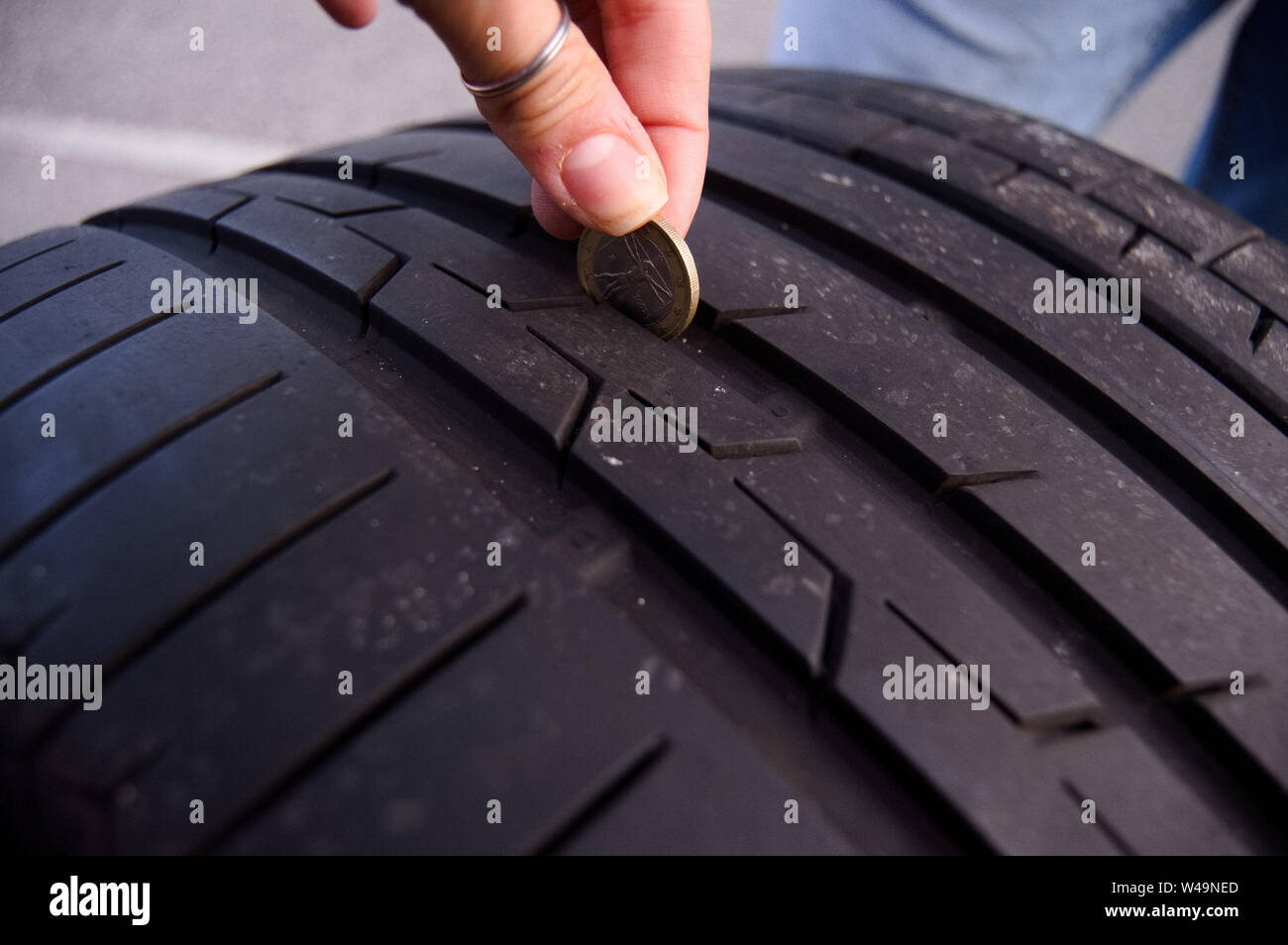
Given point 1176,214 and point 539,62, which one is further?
point 1176,214

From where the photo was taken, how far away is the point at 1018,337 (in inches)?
36.6

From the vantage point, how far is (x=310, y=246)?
95 cm

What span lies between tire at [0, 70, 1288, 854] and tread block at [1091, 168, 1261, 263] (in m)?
0.12

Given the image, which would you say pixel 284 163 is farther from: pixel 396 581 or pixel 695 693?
pixel 695 693

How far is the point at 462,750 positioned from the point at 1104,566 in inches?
18.5

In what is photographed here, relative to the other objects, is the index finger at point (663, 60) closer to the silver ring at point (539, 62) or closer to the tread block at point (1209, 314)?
the silver ring at point (539, 62)

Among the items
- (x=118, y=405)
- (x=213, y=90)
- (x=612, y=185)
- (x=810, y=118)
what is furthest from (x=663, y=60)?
(x=213, y=90)

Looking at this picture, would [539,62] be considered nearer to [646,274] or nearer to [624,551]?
[646,274]

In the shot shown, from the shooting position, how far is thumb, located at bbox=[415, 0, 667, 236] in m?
0.87

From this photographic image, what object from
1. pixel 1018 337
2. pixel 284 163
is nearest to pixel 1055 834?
pixel 1018 337

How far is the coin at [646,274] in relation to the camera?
87 cm

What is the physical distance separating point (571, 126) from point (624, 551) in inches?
17.9

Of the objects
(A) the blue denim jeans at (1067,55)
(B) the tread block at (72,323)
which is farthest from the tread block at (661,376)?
(A) the blue denim jeans at (1067,55)

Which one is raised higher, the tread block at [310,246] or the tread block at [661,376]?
the tread block at [310,246]
